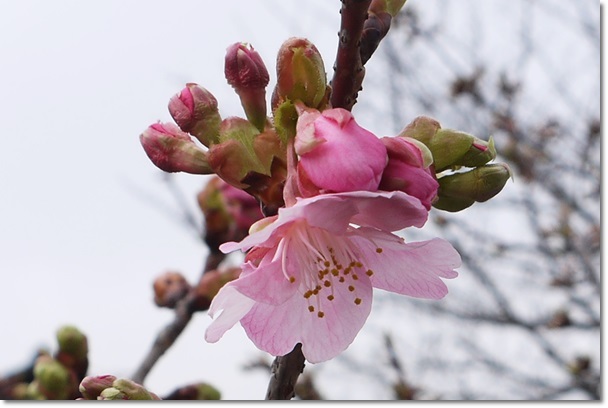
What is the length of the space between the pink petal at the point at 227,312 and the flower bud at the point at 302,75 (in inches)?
10.5

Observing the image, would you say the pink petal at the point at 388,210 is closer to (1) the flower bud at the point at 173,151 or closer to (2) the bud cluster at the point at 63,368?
(1) the flower bud at the point at 173,151

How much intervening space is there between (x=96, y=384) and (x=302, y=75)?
559 mm

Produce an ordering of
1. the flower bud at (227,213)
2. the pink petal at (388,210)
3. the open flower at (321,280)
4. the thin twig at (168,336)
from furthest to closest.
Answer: the flower bud at (227,213)
the thin twig at (168,336)
the open flower at (321,280)
the pink petal at (388,210)

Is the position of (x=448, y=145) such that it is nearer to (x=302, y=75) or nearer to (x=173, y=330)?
(x=302, y=75)

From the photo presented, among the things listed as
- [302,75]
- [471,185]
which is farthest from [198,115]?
[471,185]

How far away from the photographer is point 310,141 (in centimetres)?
80

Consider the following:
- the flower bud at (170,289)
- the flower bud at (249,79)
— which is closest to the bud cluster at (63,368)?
the flower bud at (170,289)

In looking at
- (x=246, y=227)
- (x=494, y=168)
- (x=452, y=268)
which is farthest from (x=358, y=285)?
(x=246, y=227)

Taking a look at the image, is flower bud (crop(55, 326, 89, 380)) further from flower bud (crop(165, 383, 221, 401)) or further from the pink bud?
the pink bud

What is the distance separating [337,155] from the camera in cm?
78

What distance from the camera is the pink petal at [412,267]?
962mm

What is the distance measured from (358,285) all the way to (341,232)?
0.19 metres

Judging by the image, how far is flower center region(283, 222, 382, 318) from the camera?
0.99 m

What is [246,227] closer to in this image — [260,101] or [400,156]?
[260,101]
